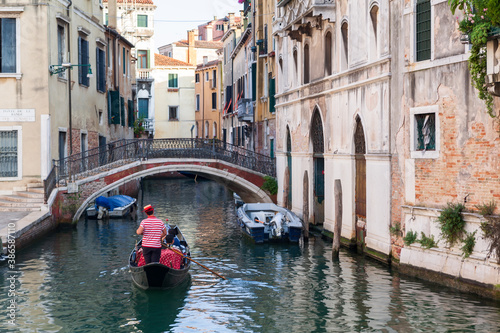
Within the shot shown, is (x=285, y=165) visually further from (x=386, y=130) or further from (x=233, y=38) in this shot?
(x=233, y=38)

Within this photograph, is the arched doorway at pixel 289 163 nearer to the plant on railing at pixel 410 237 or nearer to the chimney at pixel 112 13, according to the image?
the plant on railing at pixel 410 237

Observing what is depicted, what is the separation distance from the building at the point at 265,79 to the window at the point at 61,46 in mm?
7212

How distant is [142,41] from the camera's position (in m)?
44.1

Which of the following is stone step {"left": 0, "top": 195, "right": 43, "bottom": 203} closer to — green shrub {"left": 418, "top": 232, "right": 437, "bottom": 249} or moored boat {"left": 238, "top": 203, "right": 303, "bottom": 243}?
moored boat {"left": 238, "top": 203, "right": 303, "bottom": 243}

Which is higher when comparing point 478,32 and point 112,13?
point 112,13

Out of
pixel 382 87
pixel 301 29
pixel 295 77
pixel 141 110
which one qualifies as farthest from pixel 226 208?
pixel 141 110

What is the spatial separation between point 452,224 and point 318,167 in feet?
26.6

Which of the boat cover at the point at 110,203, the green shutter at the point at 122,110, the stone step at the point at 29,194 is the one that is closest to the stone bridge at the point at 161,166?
the boat cover at the point at 110,203

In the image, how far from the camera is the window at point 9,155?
19625 millimetres

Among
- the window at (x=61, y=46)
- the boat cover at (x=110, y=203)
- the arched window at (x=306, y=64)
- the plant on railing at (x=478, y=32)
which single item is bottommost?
the boat cover at (x=110, y=203)

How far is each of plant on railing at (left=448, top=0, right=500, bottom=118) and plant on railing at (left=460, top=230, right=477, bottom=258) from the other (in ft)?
6.14

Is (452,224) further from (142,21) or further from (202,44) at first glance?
(202,44)

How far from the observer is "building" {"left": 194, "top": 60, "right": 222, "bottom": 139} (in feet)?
156

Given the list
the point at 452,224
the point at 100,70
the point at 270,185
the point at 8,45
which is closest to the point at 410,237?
the point at 452,224
